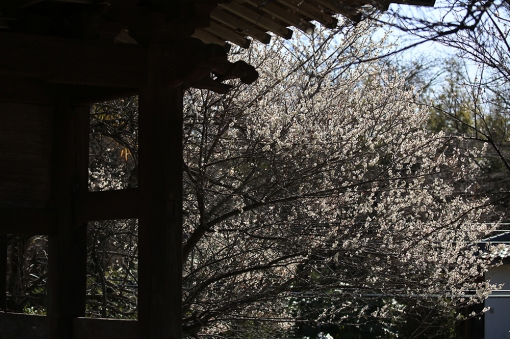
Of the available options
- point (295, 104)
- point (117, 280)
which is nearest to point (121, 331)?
point (295, 104)

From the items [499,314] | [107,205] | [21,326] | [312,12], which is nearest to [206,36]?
[312,12]

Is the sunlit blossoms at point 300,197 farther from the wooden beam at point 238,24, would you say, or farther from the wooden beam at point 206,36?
the wooden beam at point 238,24

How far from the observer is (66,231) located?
9.32 ft

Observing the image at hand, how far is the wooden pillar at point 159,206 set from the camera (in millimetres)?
2385

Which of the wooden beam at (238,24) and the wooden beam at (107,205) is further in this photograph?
the wooden beam at (238,24)

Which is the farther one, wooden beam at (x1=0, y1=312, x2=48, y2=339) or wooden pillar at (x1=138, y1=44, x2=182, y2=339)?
wooden beam at (x1=0, y1=312, x2=48, y2=339)

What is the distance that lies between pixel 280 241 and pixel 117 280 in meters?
2.00

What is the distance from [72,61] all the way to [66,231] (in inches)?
32.1

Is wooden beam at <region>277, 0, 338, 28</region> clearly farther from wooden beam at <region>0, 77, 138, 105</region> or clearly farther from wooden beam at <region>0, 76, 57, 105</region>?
wooden beam at <region>0, 76, 57, 105</region>

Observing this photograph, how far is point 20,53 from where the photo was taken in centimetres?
248

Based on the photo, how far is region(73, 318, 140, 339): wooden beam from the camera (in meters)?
2.41

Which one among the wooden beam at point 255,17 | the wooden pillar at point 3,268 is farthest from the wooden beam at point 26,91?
the wooden beam at point 255,17

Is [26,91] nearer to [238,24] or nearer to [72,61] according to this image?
[72,61]

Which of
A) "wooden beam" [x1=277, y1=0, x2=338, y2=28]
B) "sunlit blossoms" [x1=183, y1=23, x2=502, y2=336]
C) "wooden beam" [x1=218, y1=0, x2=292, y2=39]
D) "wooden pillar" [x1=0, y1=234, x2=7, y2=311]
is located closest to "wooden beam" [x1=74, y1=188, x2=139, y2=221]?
"wooden pillar" [x1=0, y1=234, x2=7, y2=311]
